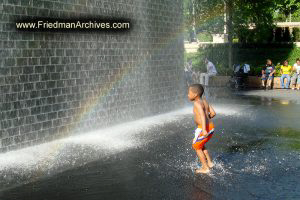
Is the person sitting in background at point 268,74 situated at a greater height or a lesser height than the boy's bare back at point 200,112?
lesser

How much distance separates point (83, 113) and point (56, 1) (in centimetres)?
277

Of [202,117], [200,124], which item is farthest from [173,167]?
[202,117]

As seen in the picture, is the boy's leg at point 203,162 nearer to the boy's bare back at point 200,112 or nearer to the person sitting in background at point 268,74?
the boy's bare back at point 200,112

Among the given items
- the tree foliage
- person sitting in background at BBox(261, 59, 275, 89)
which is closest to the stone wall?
person sitting in background at BBox(261, 59, 275, 89)

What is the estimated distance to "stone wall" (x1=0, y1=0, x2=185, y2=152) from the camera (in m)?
11.4

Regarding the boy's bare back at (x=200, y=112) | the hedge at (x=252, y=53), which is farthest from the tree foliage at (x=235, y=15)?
the boy's bare back at (x=200, y=112)

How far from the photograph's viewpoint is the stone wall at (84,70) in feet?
37.4

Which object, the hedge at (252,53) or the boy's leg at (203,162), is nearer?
the boy's leg at (203,162)

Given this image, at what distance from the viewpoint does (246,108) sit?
19078 millimetres

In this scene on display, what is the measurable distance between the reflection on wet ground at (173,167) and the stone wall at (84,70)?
0.94 meters

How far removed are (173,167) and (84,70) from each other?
5122mm

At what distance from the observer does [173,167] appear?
30.7ft

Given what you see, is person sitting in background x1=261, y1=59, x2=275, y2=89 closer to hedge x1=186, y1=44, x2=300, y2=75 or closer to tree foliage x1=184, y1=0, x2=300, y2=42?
tree foliage x1=184, y1=0, x2=300, y2=42

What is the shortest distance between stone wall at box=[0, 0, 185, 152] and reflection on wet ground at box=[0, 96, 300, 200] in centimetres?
94
